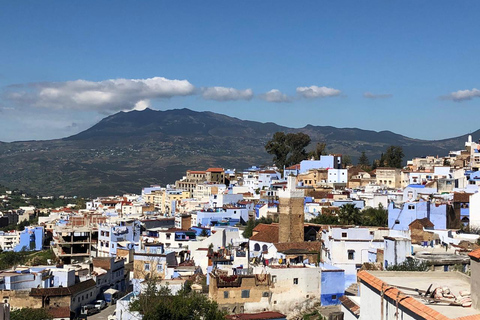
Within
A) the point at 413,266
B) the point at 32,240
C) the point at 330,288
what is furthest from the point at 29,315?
the point at 32,240

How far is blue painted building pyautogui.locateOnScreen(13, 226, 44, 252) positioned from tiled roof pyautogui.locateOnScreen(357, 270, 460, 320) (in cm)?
4243

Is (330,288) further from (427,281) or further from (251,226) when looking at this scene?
(251,226)

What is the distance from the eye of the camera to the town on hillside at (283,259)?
30.1ft

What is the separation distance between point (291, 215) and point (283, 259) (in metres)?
4.77

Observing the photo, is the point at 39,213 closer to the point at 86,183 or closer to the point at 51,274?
the point at 51,274

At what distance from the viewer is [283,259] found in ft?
81.5

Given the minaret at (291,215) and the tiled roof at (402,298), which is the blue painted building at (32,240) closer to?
the minaret at (291,215)

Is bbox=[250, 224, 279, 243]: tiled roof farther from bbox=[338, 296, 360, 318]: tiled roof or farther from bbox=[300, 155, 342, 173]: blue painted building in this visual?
bbox=[300, 155, 342, 173]: blue painted building

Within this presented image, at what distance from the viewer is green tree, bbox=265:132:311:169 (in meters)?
56.8

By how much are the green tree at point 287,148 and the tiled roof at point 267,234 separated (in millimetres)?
25217

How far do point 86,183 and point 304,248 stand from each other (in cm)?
12759

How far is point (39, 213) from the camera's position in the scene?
7700 centimetres

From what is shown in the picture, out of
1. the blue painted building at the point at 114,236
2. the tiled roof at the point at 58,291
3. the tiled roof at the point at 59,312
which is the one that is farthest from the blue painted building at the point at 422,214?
the blue painted building at the point at 114,236

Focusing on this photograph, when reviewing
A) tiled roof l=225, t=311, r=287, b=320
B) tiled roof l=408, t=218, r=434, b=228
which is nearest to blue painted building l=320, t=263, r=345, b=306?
tiled roof l=225, t=311, r=287, b=320
